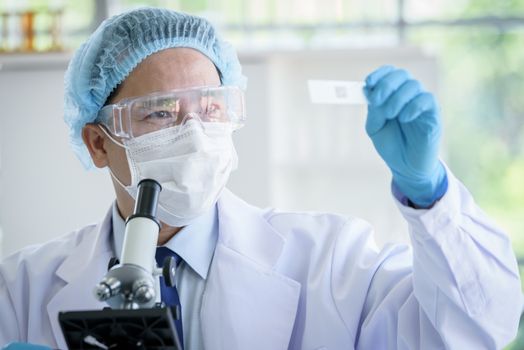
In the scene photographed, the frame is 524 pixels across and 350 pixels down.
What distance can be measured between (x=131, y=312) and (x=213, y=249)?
669mm

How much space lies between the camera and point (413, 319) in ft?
5.15

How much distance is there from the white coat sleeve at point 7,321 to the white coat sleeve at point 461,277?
0.83 metres

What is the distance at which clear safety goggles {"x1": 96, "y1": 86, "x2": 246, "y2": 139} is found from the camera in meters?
1.70

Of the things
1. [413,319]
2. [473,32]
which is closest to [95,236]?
[413,319]

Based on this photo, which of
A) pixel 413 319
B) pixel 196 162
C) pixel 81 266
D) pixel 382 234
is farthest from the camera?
pixel 382 234

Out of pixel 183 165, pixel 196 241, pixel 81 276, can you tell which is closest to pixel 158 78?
pixel 183 165

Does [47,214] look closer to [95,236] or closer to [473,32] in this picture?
[95,236]

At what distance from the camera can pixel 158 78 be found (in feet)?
5.72

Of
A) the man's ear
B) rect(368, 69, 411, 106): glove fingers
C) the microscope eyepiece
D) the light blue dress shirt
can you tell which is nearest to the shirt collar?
the light blue dress shirt

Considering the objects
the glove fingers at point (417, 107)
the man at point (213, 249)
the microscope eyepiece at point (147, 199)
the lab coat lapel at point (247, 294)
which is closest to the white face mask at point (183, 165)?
the man at point (213, 249)

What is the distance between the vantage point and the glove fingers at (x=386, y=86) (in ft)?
4.46

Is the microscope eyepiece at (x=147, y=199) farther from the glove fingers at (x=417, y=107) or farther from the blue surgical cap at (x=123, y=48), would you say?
the blue surgical cap at (x=123, y=48)

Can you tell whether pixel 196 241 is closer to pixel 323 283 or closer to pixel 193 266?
pixel 193 266

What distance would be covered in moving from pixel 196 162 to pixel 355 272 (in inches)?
15.0
